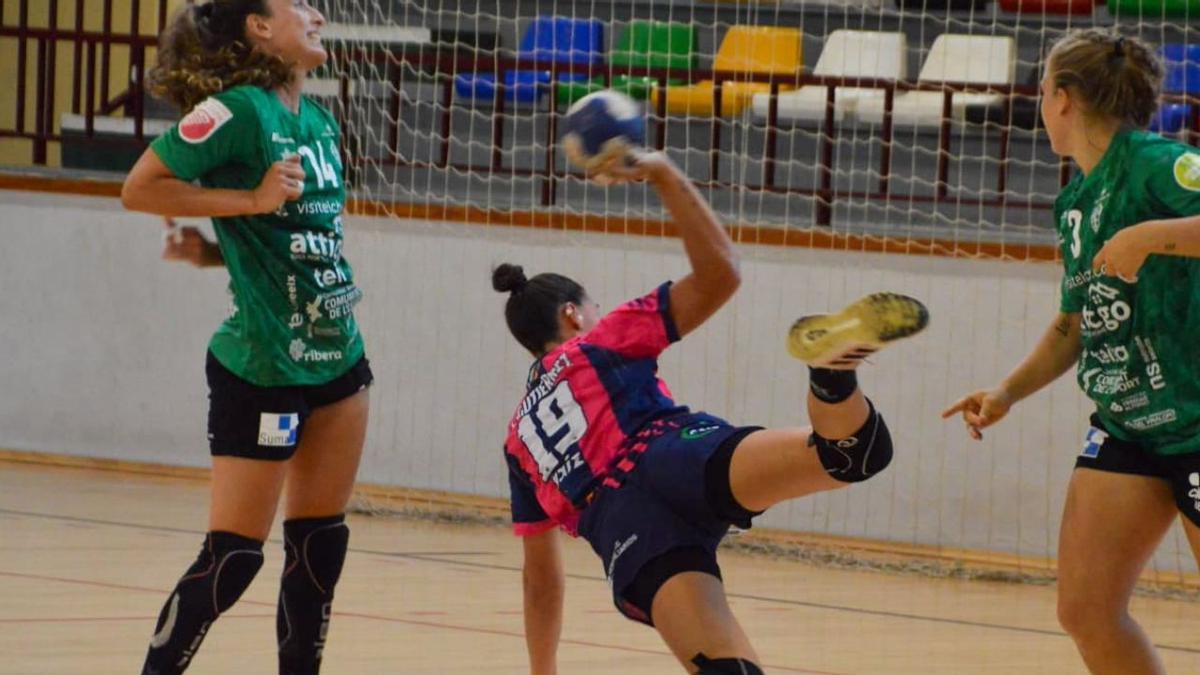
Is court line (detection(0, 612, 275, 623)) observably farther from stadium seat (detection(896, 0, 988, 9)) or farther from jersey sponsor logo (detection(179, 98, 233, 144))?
stadium seat (detection(896, 0, 988, 9))

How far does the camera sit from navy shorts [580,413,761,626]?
357 centimetres

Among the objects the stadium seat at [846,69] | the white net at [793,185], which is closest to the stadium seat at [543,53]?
the white net at [793,185]

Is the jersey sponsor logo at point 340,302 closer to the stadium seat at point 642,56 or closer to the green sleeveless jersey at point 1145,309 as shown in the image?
the green sleeveless jersey at point 1145,309

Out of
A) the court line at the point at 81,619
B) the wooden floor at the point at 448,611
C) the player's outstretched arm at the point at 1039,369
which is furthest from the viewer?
the court line at the point at 81,619

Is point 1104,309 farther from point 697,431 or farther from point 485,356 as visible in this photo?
point 485,356

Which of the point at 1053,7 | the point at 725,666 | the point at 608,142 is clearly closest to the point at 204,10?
the point at 608,142

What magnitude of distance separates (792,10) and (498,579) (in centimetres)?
415

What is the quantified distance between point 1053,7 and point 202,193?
21.3 ft

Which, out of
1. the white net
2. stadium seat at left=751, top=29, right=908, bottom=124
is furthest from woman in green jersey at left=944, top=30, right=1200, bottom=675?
stadium seat at left=751, top=29, right=908, bottom=124

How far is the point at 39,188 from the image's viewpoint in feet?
32.3

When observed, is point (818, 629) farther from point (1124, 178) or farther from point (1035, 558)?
point (1124, 178)

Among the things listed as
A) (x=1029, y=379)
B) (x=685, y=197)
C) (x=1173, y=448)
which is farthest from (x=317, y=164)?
(x=1173, y=448)

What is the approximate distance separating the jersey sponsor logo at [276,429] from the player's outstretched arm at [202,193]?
16.5 inches

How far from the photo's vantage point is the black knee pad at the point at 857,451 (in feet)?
11.1
